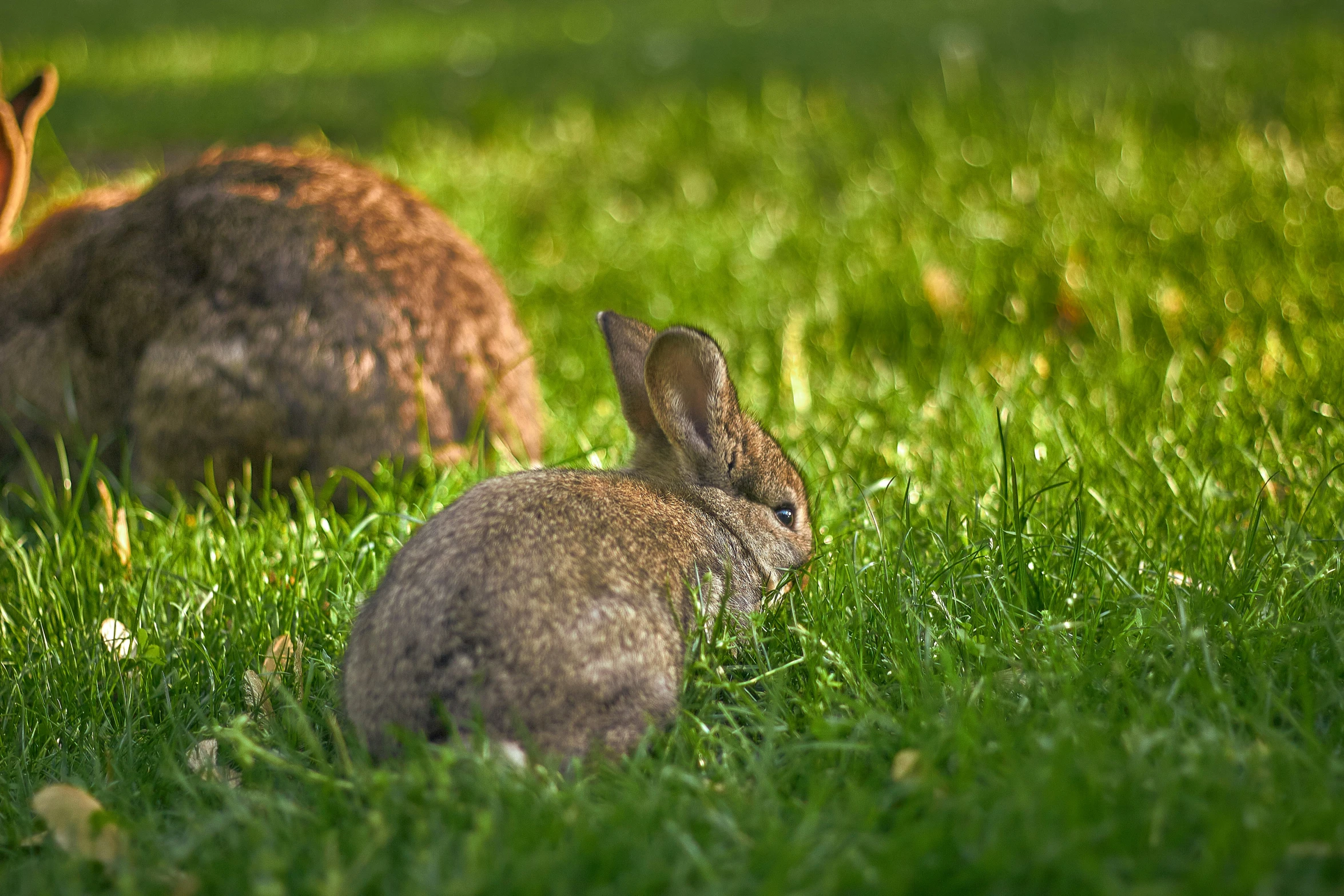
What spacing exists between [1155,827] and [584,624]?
1.12 metres

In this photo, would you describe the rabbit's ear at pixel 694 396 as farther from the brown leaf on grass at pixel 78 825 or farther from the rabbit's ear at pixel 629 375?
the brown leaf on grass at pixel 78 825

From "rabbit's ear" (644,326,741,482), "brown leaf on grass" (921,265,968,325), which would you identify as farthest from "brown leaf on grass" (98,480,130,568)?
"brown leaf on grass" (921,265,968,325)

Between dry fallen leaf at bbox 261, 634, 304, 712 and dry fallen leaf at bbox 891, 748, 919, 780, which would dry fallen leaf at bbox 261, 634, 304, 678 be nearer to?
dry fallen leaf at bbox 261, 634, 304, 712

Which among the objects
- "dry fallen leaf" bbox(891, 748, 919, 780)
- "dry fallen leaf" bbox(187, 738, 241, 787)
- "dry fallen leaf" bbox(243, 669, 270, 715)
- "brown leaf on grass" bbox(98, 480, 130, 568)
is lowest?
"dry fallen leaf" bbox(891, 748, 919, 780)

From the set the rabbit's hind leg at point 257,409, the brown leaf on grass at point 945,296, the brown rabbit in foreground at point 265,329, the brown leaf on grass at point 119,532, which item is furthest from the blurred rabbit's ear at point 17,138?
the brown leaf on grass at point 945,296

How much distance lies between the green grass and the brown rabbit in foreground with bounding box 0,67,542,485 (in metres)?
0.22

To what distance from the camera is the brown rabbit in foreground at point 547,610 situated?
2430mm

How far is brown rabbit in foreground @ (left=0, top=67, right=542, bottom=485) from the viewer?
13.9 feet

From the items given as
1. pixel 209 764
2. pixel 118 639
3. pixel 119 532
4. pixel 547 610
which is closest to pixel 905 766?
pixel 547 610

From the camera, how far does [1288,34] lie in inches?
335

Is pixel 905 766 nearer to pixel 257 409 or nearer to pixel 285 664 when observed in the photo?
pixel 285 664

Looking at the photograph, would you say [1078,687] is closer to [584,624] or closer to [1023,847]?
[1023,847]

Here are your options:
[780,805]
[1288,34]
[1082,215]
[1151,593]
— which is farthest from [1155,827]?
[1288,34]

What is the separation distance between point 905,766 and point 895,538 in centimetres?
122
